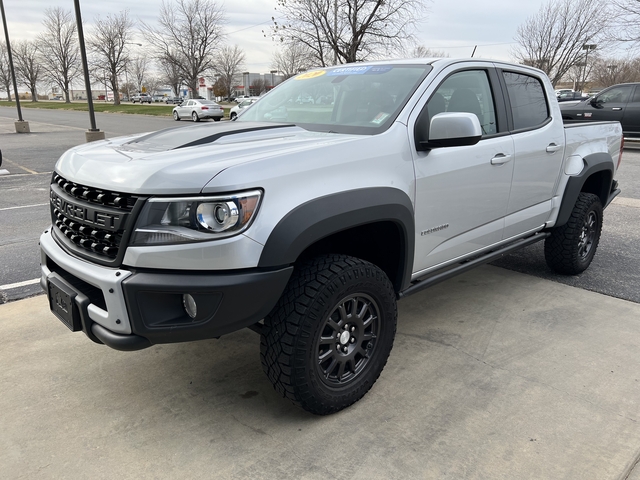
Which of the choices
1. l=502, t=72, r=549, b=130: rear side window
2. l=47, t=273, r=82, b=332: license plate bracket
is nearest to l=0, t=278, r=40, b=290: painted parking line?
l=47, t=273, r=82, b=332: license plate bracket

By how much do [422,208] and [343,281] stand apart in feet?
2.51

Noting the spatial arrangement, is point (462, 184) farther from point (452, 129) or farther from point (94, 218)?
point (94, 218)

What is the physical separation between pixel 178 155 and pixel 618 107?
52.0 ft

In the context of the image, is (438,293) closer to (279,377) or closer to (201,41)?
(279,377)

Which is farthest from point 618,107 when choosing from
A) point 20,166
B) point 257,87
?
Answer: point 257,87

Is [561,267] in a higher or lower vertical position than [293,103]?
lower

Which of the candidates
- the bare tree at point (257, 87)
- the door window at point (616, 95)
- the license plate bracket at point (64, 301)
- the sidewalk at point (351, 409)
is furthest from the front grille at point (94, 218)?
the bare tree at point (257, 87)

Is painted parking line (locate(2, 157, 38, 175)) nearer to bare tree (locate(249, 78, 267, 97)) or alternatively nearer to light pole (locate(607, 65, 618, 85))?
light pole (locate(607, 65, 618, 85))

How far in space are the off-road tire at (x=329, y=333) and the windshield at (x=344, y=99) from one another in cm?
85

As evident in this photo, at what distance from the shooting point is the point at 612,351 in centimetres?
329

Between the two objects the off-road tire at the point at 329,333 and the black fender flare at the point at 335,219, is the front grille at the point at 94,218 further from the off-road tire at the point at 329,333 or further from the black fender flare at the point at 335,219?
the off-road tire at the point at 329,333

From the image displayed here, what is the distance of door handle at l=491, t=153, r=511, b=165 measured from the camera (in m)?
3.35

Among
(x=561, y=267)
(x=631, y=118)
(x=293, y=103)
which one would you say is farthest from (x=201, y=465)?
(x=631, y=118)

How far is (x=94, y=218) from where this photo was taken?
2256mm
